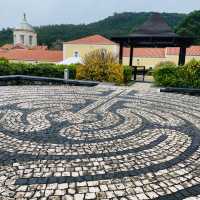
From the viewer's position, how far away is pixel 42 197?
3303 millimetres

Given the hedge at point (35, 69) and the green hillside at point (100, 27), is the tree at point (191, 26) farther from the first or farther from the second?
the hedge at point (35, 69)

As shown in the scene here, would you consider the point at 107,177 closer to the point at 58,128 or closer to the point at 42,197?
the point at 42,197

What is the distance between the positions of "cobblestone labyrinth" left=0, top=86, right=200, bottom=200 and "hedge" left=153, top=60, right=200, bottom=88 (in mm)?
5032

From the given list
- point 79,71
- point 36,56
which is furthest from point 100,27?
point 79,71

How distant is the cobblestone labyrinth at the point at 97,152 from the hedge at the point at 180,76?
16.5 ft

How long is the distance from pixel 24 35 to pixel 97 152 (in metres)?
68.1

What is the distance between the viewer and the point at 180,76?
13555 millimetres

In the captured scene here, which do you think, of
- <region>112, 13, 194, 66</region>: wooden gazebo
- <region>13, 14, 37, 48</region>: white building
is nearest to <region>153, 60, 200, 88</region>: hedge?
<region>112, 13, 194, 66</region>: wooden gazebo

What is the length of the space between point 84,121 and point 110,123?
69 centimetres

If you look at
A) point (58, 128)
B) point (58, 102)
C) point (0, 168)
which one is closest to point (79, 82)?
point (58, 102)

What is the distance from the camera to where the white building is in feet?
216

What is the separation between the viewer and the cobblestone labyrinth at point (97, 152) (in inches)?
141

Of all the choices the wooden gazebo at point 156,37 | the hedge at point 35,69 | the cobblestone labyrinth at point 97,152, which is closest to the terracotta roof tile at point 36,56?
the wooden gazebo at point 156,37

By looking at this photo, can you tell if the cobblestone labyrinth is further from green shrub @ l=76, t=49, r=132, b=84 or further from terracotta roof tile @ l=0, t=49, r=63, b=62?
terracotta roof tile @ l=0, t=49, r=63, b=62
